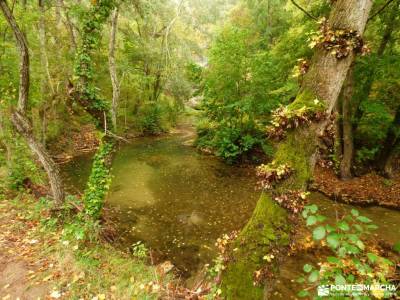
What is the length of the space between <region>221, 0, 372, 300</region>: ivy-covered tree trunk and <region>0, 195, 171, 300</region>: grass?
136 centimetres

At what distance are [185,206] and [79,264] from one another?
4.12 m

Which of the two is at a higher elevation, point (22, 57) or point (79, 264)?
point (22, 57)

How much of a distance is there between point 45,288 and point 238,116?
10927 mm

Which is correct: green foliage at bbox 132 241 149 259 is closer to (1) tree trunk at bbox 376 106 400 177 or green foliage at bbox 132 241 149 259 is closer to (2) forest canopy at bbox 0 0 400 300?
(2) forest canopy at bbox 0 0 400 300

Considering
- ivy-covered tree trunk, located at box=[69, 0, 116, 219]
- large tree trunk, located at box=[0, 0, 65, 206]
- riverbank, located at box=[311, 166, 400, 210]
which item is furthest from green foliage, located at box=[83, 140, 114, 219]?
riverbank, located at box=[311, 166, 400, 210]

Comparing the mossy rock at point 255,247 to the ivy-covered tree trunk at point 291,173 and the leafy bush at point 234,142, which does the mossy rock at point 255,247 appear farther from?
the leafy bush at point 234,142

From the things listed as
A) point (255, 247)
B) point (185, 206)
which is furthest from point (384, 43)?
point (255, 247)

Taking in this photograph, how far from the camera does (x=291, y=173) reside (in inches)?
114

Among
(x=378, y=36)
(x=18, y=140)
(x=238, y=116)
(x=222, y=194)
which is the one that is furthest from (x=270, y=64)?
(x=18, y=140)

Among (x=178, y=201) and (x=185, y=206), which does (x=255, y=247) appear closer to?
(x=185, y=206)

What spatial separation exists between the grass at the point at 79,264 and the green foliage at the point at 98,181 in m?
0.61

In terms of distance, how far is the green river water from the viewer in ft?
18.1

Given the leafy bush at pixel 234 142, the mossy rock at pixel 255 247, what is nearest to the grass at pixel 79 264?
the mossy rock at pixel 255 247

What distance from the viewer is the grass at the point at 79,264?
3.51 m
